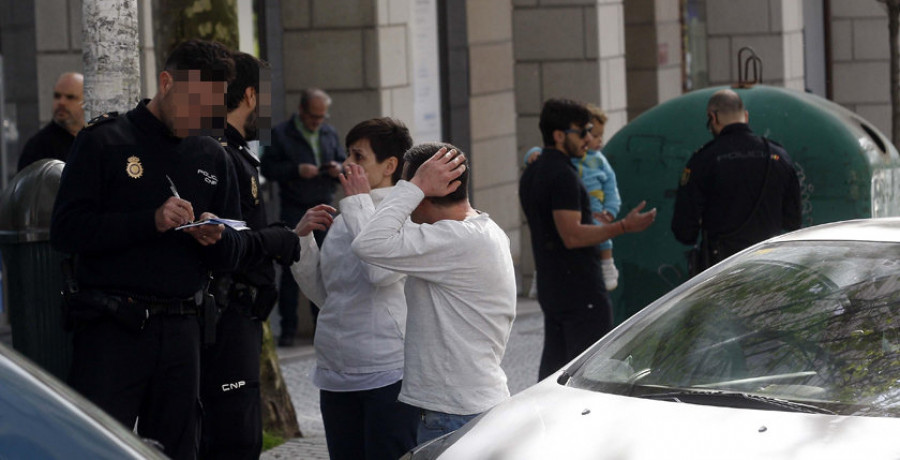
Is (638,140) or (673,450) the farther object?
(638,140)

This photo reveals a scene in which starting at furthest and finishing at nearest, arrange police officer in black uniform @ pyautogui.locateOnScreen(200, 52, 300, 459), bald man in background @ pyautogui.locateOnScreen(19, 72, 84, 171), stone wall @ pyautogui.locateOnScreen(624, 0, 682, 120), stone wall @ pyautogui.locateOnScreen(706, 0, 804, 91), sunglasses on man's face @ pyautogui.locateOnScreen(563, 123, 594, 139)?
stone wall @ pyautogui.locateOnScreen(706, 0, 804, 91) < stone wall @ pyautogui.locateOnScreen(624, 0, 682, 120) < bald man in background @ pyautogui.locateOnScreen(19, 72, 84, 171) < sunglasses on man's face @ pyautogui.locateOnScreen(563, 123, 594, 139) < police officer in black uniform @ pyautogui.locateOnScreen(200, 52, 300, 459)

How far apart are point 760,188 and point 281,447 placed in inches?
116

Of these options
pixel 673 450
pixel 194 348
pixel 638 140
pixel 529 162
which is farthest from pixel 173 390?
pixel 638 140

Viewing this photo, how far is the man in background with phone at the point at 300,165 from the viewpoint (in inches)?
447

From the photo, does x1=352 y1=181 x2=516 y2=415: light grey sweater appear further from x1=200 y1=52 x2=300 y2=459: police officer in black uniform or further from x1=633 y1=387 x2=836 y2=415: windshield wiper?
x1=633 y1=387 x2=836 y2=415: windshield wiper

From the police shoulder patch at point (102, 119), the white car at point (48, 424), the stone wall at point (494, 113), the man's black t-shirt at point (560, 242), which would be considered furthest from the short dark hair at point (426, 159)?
the stone wall at point (494, 113)

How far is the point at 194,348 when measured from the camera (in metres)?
4.96

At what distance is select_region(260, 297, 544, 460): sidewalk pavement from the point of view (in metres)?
7.66

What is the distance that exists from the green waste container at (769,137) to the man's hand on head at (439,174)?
4718mm

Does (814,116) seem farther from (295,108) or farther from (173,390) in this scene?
(173,390)

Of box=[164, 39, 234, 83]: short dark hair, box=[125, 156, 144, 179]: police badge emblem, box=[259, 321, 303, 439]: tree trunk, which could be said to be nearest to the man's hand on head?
box=[164, 39, 234, 83]: short dark hair

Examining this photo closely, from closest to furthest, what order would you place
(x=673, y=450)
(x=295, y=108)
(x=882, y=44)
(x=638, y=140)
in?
(x=673, y=450) < (x=638, y=140) < (x=295, y=108) < (x=882, y=44)

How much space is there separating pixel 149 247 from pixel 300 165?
6.58 metres

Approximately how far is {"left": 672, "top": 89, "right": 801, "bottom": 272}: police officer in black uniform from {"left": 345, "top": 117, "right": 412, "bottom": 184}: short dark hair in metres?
3.10
